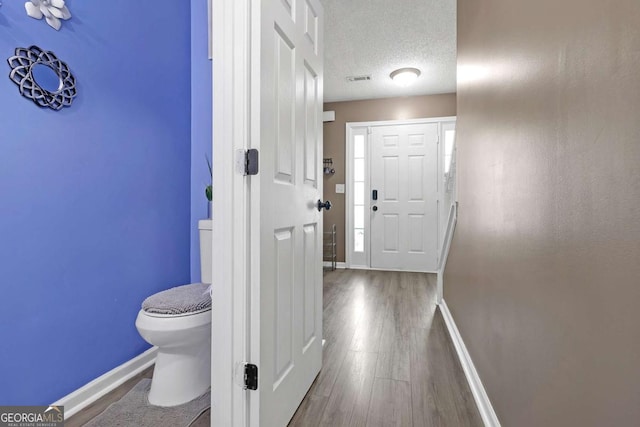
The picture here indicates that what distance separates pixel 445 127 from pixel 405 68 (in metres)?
1.18

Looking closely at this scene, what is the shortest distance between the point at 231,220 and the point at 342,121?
401cm

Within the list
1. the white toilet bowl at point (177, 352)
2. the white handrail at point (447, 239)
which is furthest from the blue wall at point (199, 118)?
the white handrail at point (447, 239)

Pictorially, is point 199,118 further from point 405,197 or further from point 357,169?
point 405,197

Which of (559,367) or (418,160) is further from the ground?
(418,160)

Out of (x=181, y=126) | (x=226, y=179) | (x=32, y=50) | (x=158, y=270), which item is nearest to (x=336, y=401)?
(x=226, y=179)

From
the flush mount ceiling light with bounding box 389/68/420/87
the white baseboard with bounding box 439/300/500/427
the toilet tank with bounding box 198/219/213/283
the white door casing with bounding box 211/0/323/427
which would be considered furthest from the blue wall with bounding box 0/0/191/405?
the flush mount ceiling light with bounding box 389/68/420/87

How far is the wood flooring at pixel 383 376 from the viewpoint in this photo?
1.34 m

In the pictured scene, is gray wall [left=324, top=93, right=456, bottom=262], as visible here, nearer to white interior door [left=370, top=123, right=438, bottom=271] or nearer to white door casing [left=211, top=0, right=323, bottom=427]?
white interior door [left=370, top=123, right=438, bottom=271]

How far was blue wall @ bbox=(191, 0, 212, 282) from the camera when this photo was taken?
211 cm

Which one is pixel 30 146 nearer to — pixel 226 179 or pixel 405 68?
pixel 226 179

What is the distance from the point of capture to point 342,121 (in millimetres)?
4742

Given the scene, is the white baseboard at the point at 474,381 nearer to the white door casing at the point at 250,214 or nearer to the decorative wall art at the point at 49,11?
the white door casing at the point at 250,214

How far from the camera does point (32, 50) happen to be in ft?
4.09

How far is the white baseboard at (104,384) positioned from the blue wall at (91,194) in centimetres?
4
